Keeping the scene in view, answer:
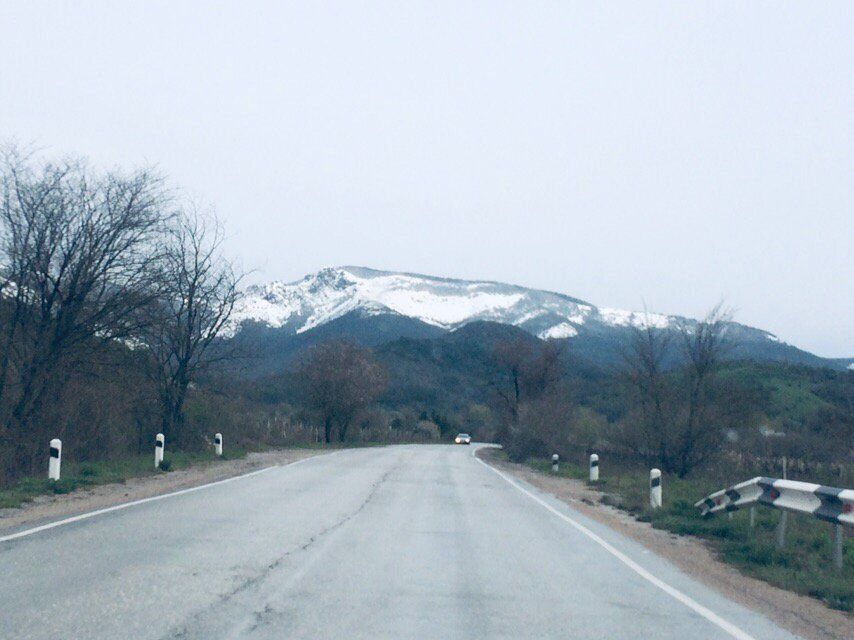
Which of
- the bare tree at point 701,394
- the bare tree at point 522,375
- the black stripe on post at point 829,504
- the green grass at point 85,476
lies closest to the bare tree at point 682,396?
the bare tree at point 701,394

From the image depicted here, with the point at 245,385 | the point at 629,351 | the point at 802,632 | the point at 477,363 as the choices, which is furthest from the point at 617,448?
the point at 477,363

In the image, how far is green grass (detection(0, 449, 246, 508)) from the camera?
52.4ft

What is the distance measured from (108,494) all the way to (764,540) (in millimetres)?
11719

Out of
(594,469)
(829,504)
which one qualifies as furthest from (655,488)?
(594,469)

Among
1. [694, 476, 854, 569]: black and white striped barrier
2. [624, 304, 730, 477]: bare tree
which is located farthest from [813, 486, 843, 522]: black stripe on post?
[624, 304, 730, 477]: bare tree

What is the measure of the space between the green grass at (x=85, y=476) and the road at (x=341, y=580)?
2850 millimetres

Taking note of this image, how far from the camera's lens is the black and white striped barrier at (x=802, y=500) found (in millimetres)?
10430

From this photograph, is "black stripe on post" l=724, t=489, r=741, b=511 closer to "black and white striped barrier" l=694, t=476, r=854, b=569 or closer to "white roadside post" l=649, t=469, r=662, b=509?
"black and white striped barrier" l=694, t=476, r=854, b=569

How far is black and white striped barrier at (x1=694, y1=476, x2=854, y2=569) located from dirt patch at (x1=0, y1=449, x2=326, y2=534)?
33.0ft

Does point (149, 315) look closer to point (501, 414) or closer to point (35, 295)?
point (35, 295)

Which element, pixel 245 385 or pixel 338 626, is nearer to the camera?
pixel 338 626

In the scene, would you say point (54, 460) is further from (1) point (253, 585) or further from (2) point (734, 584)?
(2) point (734, 584)

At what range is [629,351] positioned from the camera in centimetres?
2875

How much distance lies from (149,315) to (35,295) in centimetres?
323
